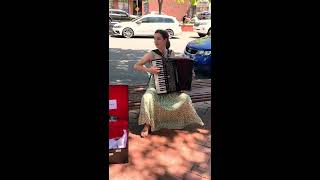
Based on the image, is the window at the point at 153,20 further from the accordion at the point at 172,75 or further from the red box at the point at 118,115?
the red box at the point at 118,115

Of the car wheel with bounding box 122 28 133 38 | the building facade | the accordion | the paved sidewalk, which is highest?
the building facade

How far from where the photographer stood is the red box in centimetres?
345

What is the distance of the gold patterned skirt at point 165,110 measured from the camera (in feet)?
14.1

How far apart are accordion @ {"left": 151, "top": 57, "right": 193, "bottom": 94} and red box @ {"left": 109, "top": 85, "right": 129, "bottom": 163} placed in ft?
2.67

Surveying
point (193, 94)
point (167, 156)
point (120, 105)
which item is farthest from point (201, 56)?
point (120, 105)

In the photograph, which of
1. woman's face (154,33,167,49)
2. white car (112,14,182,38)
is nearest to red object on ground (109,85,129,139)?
woman's face (154,33,167,49)

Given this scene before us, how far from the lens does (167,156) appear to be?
12.5 ft

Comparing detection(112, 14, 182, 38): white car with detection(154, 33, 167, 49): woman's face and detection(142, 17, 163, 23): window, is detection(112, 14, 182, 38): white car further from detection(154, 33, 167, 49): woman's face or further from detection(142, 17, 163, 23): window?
detection(154, 33, 167, 49): woman's face

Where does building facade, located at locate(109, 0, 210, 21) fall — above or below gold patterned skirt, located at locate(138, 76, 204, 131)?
above

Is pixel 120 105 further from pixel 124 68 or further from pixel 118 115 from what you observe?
pixel 124 68

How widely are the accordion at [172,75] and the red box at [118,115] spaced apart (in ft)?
2.67
